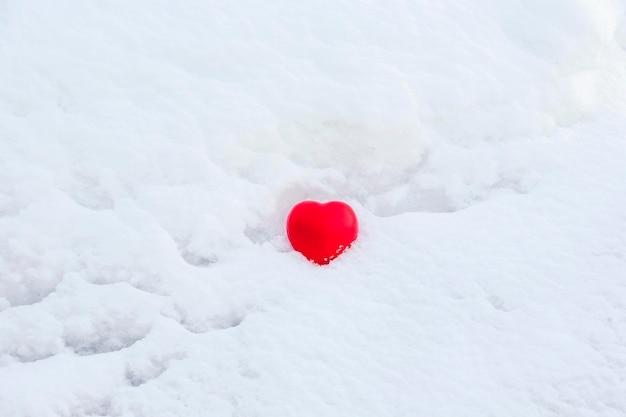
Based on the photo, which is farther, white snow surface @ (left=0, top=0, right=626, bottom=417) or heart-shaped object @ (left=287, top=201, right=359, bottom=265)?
heart-shaped object @ (left=287, top=201, right=359, bottom=265)

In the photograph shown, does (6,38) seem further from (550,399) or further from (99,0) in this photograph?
(550,399)

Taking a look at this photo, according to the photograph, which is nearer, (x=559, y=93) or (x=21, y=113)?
(x=21, y=113)

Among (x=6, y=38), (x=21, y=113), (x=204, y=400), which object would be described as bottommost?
(x=204, y=400)

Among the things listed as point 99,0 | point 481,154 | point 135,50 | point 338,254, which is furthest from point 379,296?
point 99,0

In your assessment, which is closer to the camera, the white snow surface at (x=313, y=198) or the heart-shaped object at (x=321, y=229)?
the white snow surface at (x=313, y=198)

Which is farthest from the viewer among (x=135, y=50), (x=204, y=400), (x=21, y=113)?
(x=135, y=50)
